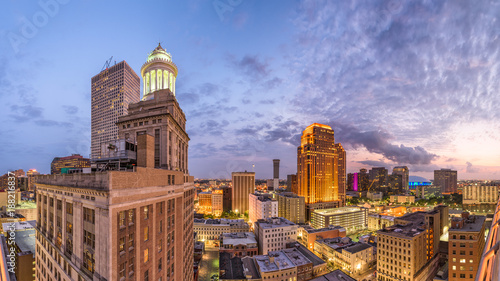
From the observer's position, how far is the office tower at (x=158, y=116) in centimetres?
3669

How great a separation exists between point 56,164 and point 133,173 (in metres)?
166

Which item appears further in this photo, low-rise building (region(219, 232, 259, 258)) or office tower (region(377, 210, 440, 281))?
low-rise building (region(219, 232, 259, 258))

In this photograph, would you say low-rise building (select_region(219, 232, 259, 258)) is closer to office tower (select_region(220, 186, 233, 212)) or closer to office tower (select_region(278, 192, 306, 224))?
office tower (select_region(278, 192, 306, 224))

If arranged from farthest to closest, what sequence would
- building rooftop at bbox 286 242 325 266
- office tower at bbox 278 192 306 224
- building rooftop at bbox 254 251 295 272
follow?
office tower at bbox 278 192 306 224 < building rooftop at bbox 286 242 325 266 < building rooftop at bbox 254 251 295 272

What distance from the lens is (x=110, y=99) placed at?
14050 centimetres

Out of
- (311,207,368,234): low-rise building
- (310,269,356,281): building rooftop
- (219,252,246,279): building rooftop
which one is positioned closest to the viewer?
(310,269,356,281): building rooftop

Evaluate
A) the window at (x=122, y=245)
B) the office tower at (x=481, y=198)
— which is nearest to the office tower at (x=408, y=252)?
the window at (x=122, y=245)

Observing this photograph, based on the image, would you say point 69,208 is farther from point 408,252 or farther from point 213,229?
point 213,229

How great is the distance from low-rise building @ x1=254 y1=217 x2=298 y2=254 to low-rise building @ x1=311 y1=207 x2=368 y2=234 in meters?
43.9

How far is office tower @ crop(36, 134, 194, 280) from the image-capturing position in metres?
17.1

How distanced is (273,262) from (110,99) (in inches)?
5468

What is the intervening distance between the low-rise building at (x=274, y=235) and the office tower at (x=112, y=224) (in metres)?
63.8

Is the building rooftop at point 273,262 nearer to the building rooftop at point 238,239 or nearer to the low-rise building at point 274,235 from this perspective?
the low-rise building at point 274,235

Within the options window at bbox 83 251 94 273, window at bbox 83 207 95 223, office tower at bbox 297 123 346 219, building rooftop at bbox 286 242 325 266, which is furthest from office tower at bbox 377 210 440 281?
office tower at bbox 297 123 346 219
